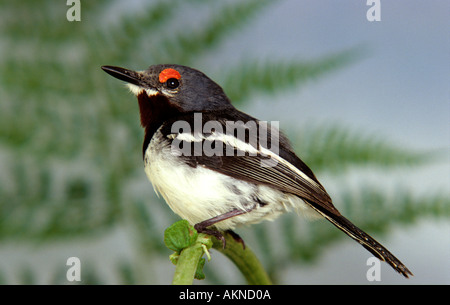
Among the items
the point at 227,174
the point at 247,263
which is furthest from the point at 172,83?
the point at 247,263

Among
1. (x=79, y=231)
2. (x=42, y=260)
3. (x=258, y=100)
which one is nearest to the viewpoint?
(x=79, y=231)

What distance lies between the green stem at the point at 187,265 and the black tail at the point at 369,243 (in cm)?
30

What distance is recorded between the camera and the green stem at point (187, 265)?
2.07 feet

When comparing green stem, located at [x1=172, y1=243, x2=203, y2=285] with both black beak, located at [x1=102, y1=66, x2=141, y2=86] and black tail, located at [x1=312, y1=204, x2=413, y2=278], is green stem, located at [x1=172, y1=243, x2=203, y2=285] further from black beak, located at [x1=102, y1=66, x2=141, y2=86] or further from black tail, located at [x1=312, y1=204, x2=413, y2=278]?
black beak, located at [x1=102, y1=66, x2=141, y2=86]

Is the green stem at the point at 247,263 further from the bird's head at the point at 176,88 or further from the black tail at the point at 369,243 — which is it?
the bird's head at the point at 176,88

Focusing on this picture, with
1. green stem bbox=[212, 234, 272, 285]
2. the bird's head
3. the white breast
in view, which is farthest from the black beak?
green stem bbox=[212, 234, 272, 285]

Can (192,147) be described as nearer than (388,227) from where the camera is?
Yes

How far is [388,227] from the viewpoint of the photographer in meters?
1.46

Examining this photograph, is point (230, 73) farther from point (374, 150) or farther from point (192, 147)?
point (192, 147)

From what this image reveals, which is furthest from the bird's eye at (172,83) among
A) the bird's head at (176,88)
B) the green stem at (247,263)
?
Answer: the green stem at (247,263)
